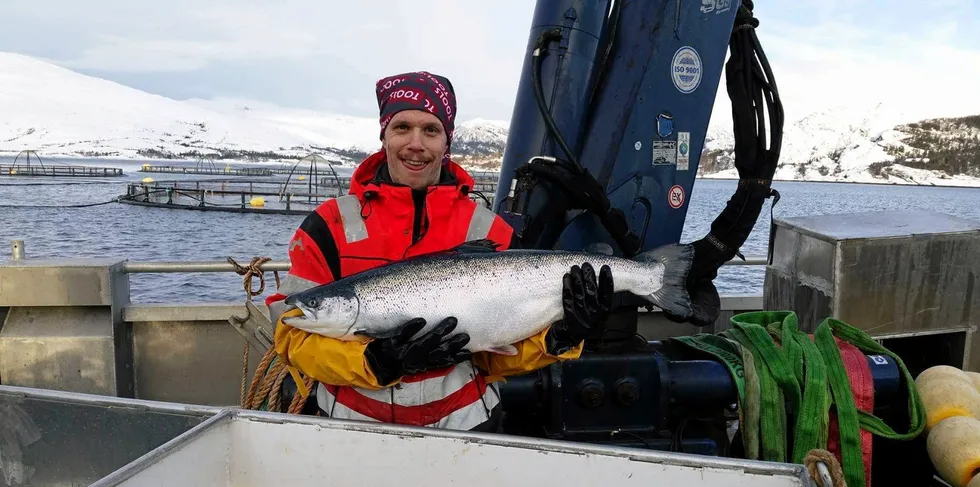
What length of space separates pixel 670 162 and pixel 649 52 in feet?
2.35

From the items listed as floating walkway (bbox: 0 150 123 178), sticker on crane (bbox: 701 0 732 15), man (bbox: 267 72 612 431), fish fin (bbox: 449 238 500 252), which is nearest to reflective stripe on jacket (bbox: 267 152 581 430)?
man (bbox: 267 72 612 431)

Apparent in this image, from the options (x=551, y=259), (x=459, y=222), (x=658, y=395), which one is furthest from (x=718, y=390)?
(x=459, y=222)

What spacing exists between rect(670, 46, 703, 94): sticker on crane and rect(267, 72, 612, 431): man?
189 cm

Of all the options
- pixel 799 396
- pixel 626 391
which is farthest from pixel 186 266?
pixel 799 396

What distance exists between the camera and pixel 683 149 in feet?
12.7

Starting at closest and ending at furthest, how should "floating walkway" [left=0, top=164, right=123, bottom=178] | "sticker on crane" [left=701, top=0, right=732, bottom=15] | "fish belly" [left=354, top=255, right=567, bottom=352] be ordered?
1. "fish belly" [left=354, top=255, right=567, bottom=352]
2. "sticker on crane" [left=701, top=0, right=732, bottom=15]
3. "floating walkway" [left=0, top=164, right=123, bottom=178]

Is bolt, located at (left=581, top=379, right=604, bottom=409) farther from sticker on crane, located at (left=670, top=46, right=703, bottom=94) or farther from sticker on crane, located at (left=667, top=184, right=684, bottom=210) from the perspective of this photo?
sticker on crane, located at (left=670, top=46, right=703, bottom=94)

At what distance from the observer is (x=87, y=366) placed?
14.7 feet

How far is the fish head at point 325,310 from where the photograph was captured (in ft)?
6.97

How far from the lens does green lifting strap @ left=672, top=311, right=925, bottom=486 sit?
3258 mm

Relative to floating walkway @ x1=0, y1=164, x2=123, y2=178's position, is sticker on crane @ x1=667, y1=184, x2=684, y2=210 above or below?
above

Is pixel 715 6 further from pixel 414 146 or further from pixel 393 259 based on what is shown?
pixel 393 259

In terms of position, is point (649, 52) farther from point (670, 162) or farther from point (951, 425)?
point (951, 425)

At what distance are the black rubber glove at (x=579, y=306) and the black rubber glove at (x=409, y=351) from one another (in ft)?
1.47
